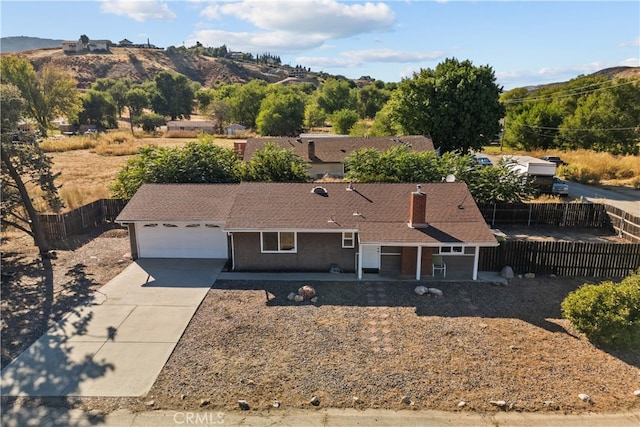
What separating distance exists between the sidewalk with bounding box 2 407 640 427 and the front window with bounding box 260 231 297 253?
8.74 metres

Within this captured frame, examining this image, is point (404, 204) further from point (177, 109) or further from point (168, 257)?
point (177, 109)

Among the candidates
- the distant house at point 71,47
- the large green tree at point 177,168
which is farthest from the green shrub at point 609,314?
the distant house at point 71,47

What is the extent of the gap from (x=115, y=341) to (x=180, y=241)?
7.41 metres

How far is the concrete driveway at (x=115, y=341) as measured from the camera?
10781mm

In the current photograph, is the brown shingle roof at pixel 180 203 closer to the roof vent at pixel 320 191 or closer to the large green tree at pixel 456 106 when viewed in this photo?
the roof vent at pixel 320 191

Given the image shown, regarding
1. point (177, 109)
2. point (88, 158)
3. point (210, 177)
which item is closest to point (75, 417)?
point (210, 177)

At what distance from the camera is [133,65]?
157 meters

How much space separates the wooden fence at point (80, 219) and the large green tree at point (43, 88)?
2256 inches

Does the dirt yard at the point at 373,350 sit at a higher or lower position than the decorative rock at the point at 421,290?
lower

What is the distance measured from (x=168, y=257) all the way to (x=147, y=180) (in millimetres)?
6827

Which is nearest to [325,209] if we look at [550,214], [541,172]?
[550,214]

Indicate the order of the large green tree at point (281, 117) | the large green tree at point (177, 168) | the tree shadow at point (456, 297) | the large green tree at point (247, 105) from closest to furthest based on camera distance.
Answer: the tree shadow at point (456, 297), the large green tree at point (177, 168), the large green tree at point (281, 117), the large green tree at point (247, 105)

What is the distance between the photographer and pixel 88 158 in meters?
51.2

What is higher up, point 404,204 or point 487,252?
point 404,204
